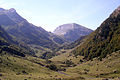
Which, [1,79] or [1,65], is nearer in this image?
[1,79]

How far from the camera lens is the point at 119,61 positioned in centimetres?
9406

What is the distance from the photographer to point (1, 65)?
74.2 m

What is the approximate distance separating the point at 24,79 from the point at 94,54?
111m

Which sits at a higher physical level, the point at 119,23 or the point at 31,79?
the point at 119,23

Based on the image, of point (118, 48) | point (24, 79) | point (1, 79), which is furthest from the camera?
point (118, 48)

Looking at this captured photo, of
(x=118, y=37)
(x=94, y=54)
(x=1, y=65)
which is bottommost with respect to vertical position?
(x=1, y=65)

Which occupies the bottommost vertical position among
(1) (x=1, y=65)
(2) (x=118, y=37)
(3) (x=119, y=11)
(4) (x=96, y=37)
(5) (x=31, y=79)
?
(5) (x=31, y=79)

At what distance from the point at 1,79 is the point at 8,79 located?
2.68 meters

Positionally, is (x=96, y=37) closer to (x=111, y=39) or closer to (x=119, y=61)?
(x=111, y=39)

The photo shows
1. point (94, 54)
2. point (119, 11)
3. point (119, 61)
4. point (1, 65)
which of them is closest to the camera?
point (1, 65)

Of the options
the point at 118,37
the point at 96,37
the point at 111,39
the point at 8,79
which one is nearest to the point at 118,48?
the point at 118,37

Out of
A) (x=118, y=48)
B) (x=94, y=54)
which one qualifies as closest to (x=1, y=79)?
(x=118, y=48)

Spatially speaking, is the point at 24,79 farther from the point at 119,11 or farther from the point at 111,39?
the point at 119,11

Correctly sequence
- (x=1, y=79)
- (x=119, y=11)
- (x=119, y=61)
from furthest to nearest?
(x=119, y=11), (x=119, y=61), (x=1, y=79)
